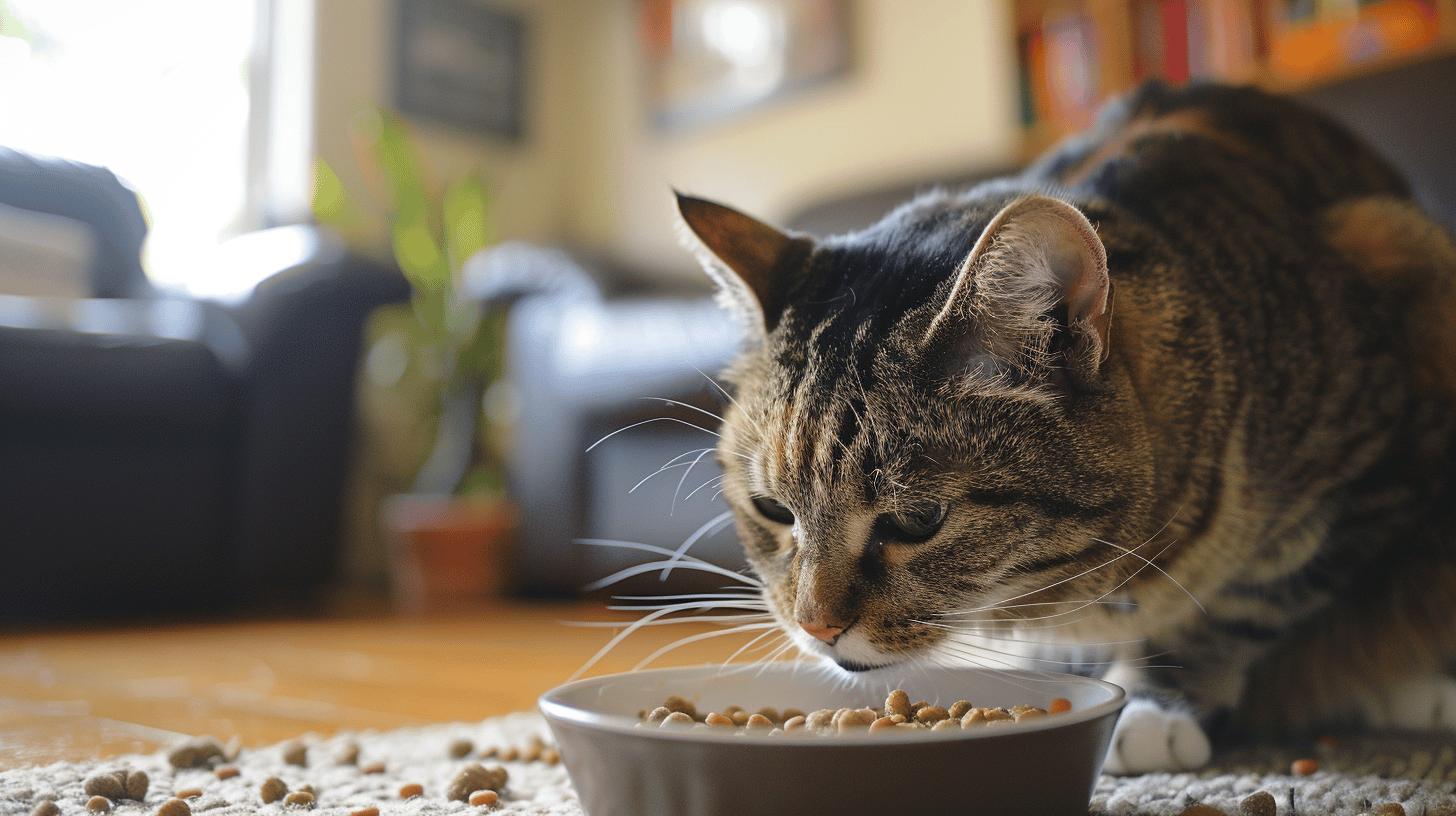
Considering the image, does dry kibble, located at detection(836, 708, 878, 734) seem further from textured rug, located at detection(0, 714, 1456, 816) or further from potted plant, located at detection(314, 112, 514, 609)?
potted plant, located at detection(314, 112, 514, 609)

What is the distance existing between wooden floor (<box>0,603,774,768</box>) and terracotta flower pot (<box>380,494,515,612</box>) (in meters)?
0.32

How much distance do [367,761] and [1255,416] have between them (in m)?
0.83

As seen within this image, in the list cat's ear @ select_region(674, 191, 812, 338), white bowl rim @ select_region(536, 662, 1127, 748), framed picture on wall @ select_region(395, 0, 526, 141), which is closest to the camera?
white bowl rim @ select_region(536, 662, 1127, 748)

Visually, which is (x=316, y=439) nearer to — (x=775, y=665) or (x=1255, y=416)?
(x=775, y=665)

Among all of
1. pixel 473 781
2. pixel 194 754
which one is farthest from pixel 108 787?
pixel 473 781

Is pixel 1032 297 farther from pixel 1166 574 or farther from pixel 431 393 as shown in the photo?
pixel 431 393

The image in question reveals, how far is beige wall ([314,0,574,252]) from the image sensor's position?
11.6 ft

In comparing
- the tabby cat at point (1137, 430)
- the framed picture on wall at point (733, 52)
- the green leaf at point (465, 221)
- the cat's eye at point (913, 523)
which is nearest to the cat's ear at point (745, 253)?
the tabby cat at point (1137, 430)

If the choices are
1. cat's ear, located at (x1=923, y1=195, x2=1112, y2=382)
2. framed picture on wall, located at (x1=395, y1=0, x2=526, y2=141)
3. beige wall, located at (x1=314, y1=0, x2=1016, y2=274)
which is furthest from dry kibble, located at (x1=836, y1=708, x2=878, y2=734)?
framed picture on wall, located at (x1=395, y1=0, x2=526, y2=141)

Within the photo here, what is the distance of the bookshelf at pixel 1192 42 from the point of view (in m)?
2.36

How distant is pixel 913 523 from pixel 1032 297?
0.58 ft

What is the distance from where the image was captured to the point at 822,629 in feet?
2.50

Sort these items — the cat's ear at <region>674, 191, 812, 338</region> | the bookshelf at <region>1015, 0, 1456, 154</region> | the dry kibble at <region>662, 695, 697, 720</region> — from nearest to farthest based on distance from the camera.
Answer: the dry kibble at <region>662, 695, 697, 720</region> → the cat's ear at <region>674, 191, 812, 338</region> → the bookshelf at <region>1015, 0, 1456, 154</region>

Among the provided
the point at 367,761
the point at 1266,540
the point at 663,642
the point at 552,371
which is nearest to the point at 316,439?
the point at 552,371
